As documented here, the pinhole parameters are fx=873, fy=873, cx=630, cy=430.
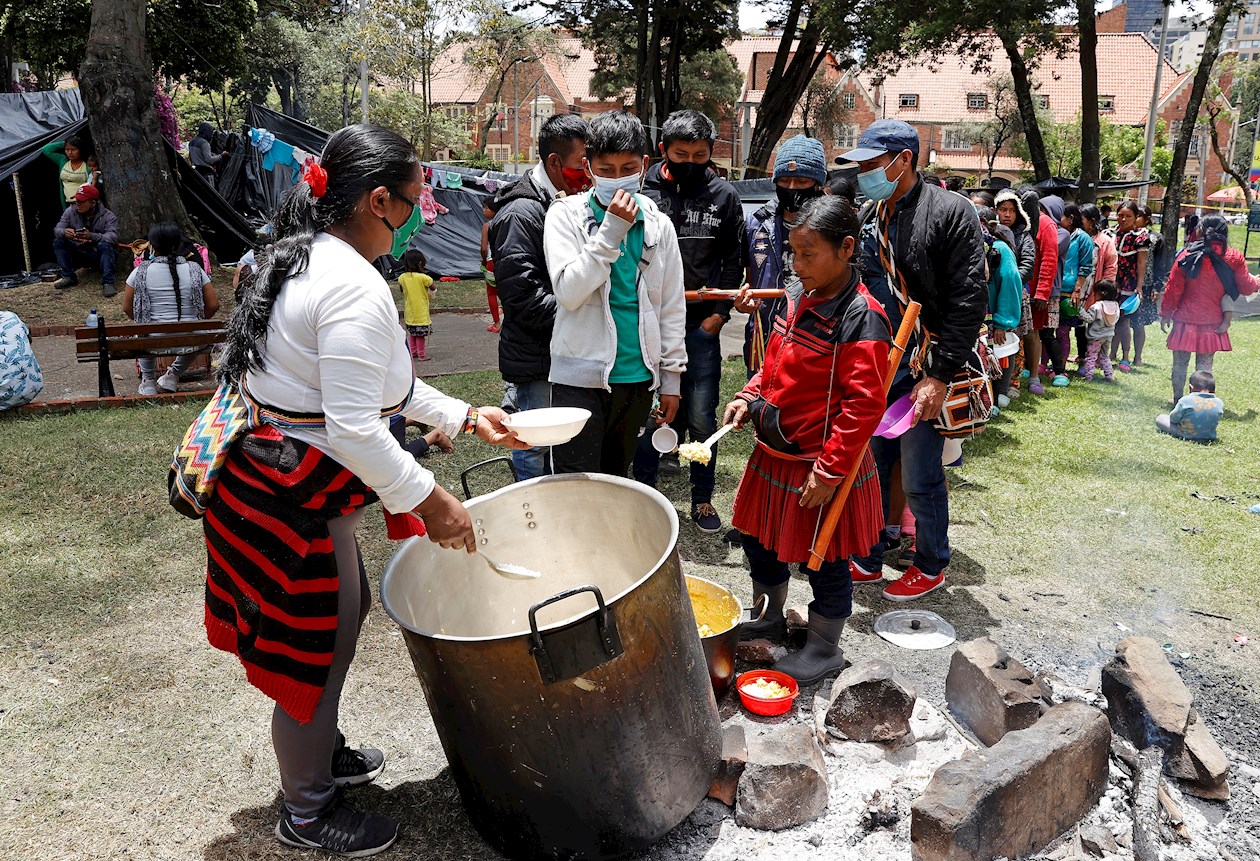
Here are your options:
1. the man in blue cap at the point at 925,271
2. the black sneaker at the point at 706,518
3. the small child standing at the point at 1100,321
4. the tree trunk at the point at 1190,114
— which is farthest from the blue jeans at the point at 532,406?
the tree trunk at the point at 1190,114

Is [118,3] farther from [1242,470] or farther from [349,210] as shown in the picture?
[1242,470]

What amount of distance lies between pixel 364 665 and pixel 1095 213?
9.50m

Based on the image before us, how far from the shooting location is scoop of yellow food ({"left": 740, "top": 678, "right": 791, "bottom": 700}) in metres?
3.07

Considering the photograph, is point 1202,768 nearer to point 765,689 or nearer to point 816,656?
point 816,656

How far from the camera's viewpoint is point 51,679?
3301 mm

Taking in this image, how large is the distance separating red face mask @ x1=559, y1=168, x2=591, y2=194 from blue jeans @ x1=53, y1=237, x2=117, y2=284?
1061 centimetres

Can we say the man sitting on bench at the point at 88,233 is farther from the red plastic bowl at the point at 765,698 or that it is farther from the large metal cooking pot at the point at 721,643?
the red plastic bowl at the point at 765,698

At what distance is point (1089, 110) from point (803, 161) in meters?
13.2

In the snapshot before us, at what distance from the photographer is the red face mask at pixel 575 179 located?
3.88 metres

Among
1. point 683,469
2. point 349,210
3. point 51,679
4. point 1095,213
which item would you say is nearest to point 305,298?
point 349,210

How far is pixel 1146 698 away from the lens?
2.76 metres

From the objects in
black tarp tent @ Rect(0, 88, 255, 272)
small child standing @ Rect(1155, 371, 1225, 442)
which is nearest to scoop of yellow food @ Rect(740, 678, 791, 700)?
small child standing @ Rect(1155, 371, 1225, 442)

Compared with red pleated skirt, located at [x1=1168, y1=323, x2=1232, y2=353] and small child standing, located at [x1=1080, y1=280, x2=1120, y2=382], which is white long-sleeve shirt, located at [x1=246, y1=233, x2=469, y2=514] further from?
small child standing, located at [x1=1080, y1=280, x2=1120, y2=382]

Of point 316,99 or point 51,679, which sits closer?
point 51,679
